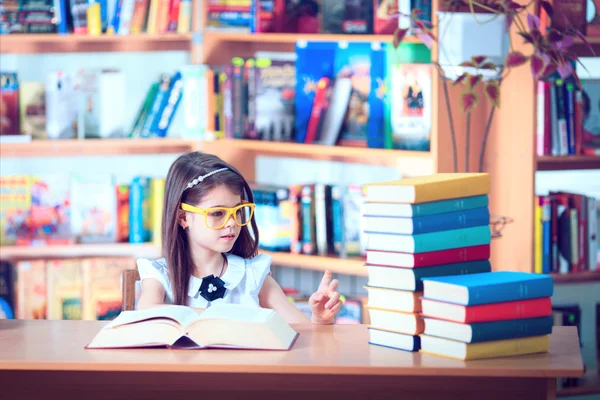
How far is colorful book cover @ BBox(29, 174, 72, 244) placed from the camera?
4.13m

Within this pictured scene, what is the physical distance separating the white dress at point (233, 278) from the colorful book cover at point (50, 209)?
1721 millimetres

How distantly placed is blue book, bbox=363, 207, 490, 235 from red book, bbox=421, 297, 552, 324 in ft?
0.49

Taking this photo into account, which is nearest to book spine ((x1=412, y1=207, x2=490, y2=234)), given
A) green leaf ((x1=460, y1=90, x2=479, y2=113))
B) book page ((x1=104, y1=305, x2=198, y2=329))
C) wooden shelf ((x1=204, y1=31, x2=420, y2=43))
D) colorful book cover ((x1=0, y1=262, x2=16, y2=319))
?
book page ((x1=104, y1=305, x2=198, y2=329))

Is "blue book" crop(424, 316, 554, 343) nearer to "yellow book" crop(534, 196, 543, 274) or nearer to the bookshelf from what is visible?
"yellow book" crop(534, 196, 543, 274)

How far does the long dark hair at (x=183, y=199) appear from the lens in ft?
8.12

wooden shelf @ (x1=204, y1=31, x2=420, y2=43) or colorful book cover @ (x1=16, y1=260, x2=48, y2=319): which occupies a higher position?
wooden shelf @ (x1=204, y1=31, x2=420, y2=43)

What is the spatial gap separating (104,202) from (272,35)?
3.41ft

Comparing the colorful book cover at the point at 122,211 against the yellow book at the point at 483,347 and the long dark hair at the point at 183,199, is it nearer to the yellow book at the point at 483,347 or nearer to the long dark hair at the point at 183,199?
the long dark hair at the point at 183,199

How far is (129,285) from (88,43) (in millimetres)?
2050

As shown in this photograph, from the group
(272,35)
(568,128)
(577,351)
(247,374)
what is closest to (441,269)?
(577,351)

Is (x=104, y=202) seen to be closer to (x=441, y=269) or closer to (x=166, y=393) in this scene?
(x=166, y=393)

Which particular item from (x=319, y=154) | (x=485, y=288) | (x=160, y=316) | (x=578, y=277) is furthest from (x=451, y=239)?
(x=319, y=154)

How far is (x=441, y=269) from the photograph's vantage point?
1.97 m

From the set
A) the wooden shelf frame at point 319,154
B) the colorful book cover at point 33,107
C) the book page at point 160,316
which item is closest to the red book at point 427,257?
the book page at point 160,316
